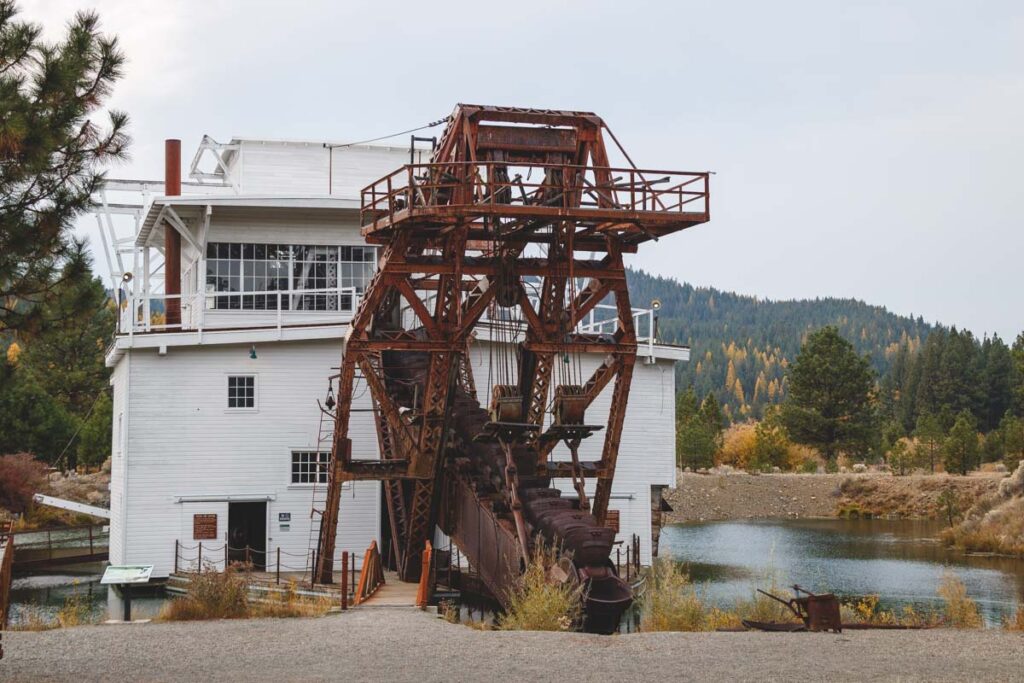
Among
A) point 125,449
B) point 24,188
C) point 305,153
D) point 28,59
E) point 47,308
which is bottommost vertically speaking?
point 125,449

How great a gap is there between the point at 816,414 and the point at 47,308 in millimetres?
66531

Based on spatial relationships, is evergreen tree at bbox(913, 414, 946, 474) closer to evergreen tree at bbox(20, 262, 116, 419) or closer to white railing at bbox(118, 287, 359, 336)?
evergreen tree at bbox(20, 262, 116, 419)

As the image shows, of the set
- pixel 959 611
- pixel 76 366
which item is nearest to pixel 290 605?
pixel 959 611

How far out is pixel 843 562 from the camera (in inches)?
1512

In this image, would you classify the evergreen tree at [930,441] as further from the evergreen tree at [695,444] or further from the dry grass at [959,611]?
the dry grass at [959,611]

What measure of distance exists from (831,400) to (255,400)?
55.0 metres

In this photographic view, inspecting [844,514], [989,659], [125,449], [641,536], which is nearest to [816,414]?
[844,514]

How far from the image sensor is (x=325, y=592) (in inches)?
909

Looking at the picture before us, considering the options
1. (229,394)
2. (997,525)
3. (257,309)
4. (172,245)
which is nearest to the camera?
(229,394)

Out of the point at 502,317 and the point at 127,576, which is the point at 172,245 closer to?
the point at 127,576

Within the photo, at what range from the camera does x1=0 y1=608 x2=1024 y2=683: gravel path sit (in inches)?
524

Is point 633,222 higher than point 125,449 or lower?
higher

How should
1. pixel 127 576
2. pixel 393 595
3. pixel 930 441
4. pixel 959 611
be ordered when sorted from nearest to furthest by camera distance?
pixel 959 611 → pixel 393 595 → pixel 127 576 → pixel 930 441

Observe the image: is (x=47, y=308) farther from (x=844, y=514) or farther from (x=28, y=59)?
(x=844, y=514)
